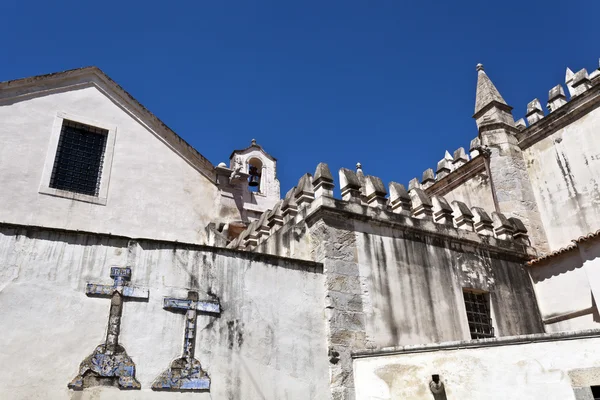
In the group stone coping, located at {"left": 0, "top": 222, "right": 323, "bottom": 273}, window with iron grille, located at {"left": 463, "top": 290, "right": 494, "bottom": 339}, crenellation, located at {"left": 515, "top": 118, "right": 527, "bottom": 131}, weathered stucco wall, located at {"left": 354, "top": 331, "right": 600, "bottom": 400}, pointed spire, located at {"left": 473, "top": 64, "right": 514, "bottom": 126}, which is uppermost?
pointed spire, located at {"left": 473, "top": 64, "right": 514, "bottom": 126}

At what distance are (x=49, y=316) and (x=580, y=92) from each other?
12331 millimetres

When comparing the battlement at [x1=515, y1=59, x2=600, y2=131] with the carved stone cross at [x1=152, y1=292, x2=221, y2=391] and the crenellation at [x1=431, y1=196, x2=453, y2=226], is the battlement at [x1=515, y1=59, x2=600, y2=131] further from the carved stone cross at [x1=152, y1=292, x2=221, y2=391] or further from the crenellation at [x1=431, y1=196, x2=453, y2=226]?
the carved stone cross at [x1=152, y1=292, x2=221, y2=391]

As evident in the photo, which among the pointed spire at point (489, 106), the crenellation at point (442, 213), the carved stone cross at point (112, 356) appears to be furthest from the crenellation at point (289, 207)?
the pointed spire at point (489, 106)

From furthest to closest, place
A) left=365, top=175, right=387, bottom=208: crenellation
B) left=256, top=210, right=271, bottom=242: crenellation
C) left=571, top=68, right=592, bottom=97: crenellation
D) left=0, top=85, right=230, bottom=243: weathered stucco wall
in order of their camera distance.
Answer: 1. left=571, top=68, right=592, bottom=97: crenellation
2. left=0, top=85, right=230, bottom=243: weathered stucco wall
3. left=256, top=210, right=271, bottom=242: crenellation
4. left=365, top=175, right=387, bottom=208: crenellation

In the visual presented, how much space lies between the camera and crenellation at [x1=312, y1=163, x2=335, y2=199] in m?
9.58

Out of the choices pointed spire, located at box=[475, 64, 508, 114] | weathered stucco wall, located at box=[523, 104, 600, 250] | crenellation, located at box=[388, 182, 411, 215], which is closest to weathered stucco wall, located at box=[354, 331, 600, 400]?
crenellation, located at box=[388, 182, 411, 215]

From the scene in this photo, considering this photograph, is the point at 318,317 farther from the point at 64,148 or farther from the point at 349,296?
the point at 64,148

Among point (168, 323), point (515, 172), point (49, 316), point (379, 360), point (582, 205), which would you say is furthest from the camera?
point (515, 172)

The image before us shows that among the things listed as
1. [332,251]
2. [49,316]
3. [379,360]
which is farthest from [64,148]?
[379,360]

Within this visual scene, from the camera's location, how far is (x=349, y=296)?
901 centimetres

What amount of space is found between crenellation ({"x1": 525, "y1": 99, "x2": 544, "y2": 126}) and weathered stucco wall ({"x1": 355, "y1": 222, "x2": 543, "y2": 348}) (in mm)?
4491

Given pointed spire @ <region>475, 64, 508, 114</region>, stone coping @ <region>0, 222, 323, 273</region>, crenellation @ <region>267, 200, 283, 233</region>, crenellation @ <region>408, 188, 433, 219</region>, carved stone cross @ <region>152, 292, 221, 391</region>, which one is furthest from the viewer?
pointed spire @ <region>475, 64, 508, 114</region>

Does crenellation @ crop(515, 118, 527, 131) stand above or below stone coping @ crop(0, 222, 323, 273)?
above

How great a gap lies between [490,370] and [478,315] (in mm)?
3399
